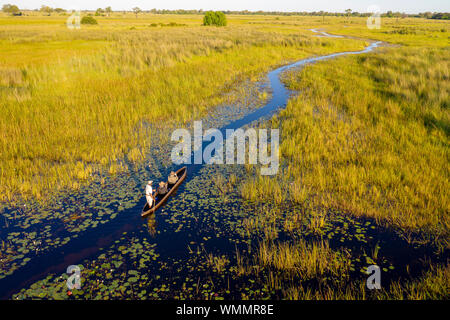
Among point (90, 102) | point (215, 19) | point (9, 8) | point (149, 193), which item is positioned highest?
point (9, 8)

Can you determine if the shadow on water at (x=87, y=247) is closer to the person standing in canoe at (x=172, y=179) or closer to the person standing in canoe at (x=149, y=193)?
the person standing in canoe at (x=172, y=179)

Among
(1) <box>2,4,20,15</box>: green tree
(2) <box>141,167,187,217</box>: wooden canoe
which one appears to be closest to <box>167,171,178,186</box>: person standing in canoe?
(2) <box>141,167,187,217</box>: wooden canoe

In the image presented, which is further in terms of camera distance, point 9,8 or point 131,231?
point 9,8

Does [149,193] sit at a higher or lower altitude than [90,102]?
lower

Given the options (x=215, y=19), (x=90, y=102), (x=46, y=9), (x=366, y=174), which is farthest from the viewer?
(x=46, y=9)

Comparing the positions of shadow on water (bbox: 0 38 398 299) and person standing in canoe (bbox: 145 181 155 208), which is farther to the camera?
person standing in canoe (bbox: 145 181 155 208)

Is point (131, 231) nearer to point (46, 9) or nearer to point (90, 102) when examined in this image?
point (90, 102)

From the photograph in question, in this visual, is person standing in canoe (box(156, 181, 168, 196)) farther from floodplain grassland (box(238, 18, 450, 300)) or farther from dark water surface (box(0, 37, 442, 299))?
floodplain grassland (box(238, 18, 450, 300))

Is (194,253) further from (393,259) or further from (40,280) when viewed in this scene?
(393,259)

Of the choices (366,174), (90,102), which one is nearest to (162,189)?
(366,174)
